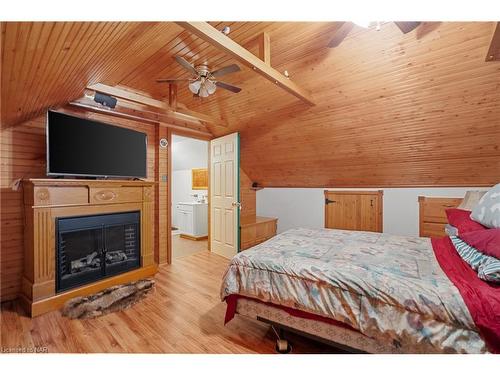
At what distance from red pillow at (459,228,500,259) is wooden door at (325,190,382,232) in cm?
217

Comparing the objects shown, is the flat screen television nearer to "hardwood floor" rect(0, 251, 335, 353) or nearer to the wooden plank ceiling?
the wooden plank ceiling

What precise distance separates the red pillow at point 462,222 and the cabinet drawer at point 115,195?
11.4 feet

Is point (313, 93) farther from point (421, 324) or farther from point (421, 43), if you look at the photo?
point (421, 324)

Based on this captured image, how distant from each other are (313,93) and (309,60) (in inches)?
18.2

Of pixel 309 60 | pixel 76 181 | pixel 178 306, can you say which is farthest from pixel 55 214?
pixel 309 60

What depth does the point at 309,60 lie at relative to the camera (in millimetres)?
2525

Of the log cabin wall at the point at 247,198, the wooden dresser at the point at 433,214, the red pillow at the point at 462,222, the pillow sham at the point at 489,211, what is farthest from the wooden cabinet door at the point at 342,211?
the pillow sham at the point at 489,211

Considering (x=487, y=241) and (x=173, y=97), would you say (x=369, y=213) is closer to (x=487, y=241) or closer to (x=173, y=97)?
(x=487, y=241)

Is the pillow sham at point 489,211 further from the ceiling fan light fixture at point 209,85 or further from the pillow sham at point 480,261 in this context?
the ceiling fan light fixture at point 209,85

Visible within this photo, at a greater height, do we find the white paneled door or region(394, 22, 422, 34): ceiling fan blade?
region(394, 22, 422, 34): ceiling fan blade

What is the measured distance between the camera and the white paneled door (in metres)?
3.88

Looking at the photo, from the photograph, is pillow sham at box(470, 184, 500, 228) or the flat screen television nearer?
pillow sham at box(470, 184, 500, 228)

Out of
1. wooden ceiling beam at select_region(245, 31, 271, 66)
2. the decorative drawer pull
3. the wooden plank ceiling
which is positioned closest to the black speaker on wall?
the wooden plank ceiling

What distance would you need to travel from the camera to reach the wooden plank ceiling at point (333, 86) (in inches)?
57.9
